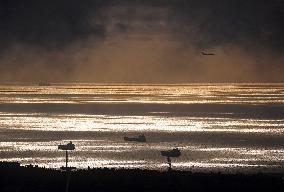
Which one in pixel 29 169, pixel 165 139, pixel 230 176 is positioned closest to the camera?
pixel 230 176

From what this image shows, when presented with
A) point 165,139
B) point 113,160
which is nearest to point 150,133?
point 165,139

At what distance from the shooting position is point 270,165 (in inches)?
3681

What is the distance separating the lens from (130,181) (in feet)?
201

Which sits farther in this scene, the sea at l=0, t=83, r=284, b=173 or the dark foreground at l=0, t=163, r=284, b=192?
the sea at l=0, t=83, r=284, b=173

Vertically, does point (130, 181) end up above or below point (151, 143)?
below

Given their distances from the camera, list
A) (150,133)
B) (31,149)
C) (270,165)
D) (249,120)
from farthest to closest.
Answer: (249,120)
(150,133)
(31,149)
(270,165)

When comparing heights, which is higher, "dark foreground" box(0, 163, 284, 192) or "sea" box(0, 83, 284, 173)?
"sea" box(0, 83, 284, 173)

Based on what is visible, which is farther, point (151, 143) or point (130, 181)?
point (151, 143)

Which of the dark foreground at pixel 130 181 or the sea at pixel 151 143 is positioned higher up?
the sea at pixel 151 143

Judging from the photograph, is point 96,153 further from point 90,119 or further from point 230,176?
point 90,119

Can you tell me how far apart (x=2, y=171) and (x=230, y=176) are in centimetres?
2219

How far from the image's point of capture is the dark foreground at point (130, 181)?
58719 millimetres

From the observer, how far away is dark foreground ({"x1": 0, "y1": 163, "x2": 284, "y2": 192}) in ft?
193

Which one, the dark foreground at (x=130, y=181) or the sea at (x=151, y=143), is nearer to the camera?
the dark foreground at (x=130, y=181)
